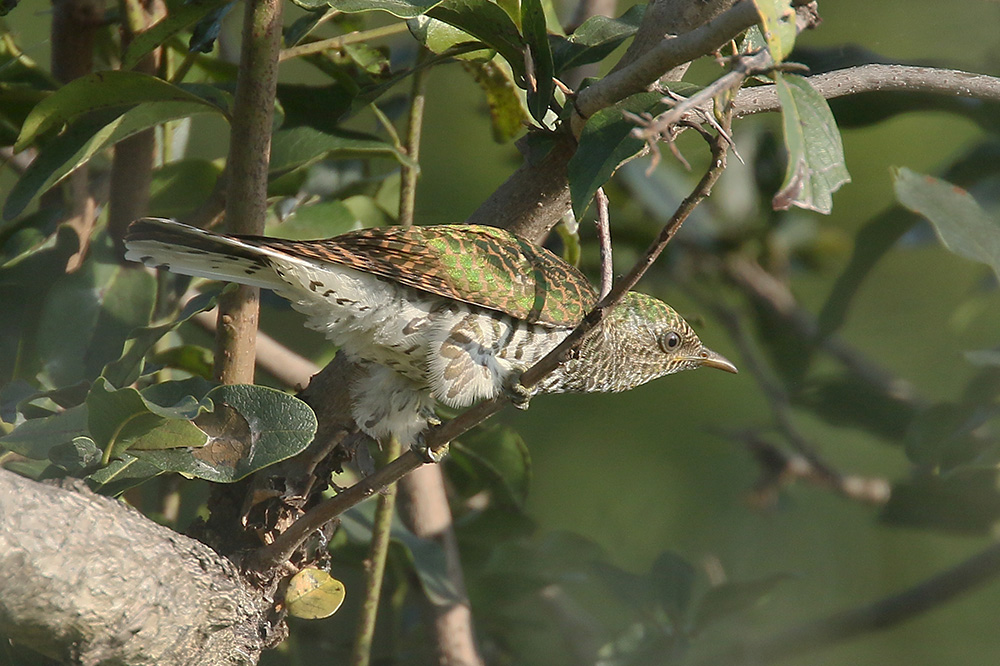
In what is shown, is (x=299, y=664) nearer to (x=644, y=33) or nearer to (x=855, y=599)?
(x=644, y=33)

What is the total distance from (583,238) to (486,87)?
932mm

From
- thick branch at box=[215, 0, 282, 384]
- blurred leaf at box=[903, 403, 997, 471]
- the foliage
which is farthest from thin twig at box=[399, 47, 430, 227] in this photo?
blurred leaf at box=[903, 403, 997, 471]

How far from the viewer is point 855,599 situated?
10.5 feet

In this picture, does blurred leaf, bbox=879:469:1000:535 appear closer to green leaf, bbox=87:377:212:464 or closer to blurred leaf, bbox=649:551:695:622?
blurred leaf, bbox=649:551:695:622

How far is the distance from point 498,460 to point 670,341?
1.66ft

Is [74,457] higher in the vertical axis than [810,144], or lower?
lower

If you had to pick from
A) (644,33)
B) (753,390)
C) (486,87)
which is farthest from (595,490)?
(644,33)

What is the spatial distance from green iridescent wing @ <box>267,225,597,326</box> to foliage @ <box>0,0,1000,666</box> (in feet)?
0.50

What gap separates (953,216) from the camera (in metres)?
1.43

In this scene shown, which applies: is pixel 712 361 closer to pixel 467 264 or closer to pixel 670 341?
pixel 670 341

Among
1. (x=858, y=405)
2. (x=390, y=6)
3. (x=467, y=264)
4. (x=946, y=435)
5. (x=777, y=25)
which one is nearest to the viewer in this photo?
(x=777, y=25)

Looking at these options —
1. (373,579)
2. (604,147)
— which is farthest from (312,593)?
(604,147)

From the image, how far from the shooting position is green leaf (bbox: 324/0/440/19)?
4.17 feet

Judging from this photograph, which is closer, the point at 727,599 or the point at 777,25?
the point at 777,25
